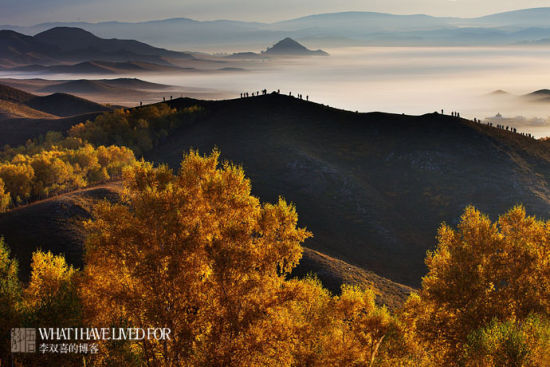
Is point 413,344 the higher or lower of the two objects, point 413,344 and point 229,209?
the lower

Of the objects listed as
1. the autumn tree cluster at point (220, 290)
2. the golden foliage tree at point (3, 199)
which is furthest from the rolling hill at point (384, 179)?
the autumn tree cluster at point (220, 290)

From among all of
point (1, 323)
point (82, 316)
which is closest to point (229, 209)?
point (82, 316)

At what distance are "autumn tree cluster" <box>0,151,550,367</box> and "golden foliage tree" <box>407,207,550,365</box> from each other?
11 centimetres

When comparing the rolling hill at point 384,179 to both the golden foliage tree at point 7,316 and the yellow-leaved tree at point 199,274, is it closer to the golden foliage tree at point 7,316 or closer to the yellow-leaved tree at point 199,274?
the yellow-leaved tree at point 199,274

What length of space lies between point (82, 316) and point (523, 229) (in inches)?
1638

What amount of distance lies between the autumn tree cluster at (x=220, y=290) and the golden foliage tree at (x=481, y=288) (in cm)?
11

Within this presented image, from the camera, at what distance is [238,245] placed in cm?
2852

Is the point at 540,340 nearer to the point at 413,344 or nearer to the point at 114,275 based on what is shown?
the point at 413,344

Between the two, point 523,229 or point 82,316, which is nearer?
point 82,316

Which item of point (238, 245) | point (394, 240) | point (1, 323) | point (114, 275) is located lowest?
point (394, 240)

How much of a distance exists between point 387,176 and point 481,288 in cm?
12849

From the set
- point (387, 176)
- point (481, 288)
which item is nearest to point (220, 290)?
point (481, 288)

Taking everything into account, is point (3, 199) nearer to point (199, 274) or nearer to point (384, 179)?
point (199, 274)

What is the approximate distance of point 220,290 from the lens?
28.8m
